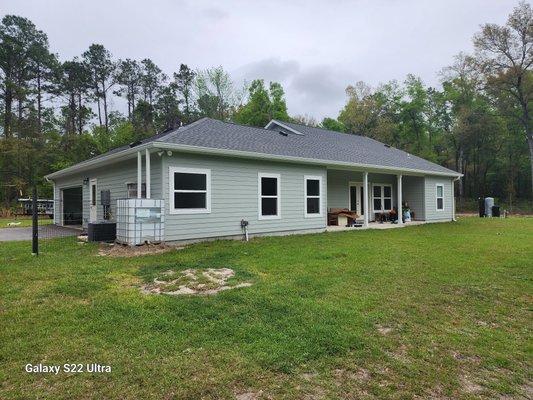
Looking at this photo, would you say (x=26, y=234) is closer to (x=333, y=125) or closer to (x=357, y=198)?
(x=357, y=198)

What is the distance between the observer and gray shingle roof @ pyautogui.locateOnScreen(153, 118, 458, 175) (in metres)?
10.3

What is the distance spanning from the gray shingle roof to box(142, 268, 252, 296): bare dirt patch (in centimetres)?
425

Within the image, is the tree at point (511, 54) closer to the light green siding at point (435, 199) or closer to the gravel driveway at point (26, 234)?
the light green siding at point (435, 199)

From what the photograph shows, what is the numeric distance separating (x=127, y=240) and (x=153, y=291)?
13.2 feet

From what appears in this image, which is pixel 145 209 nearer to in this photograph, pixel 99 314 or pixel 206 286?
pixel 206 286

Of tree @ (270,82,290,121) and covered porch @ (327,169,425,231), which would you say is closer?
covered porch @ (327,169,425,231)

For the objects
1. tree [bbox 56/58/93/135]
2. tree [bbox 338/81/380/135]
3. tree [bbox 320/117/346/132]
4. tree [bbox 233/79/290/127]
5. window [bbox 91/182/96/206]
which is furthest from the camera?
tree [bbox 338/81/380/135]

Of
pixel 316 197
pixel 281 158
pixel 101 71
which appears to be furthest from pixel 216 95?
pixel 281 158

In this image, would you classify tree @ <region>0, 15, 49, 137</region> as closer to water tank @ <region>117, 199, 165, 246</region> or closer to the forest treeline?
the forest treeline

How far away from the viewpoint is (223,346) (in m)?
3.16

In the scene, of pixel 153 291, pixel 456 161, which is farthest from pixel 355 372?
pixel 456 161

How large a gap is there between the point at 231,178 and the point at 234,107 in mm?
24966

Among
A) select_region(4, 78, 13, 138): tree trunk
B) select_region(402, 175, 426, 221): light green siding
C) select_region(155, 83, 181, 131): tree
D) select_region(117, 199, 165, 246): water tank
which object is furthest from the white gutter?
select_region(155, 83, 181, 131): tree

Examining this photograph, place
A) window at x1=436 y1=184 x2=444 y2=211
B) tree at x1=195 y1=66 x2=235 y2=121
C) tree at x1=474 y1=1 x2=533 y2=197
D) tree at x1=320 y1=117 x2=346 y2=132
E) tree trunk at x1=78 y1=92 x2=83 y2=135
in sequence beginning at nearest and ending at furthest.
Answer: window at x1=436 y1=184 x2=444 y2=211 → tree at x1=474 y1=1 x2=533 y2=197 → tree trunk at x1=78 y1=92 x2=83 y2=135 → tree at x1=195 y1=66 x2=235 y2=121 → tree at x1=320 y1=117 x2=346 y2=132
